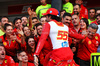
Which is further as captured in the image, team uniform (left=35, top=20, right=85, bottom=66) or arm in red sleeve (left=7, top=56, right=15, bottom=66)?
arm in red sleeve (left=7, top=56, right=15, bottom=66)

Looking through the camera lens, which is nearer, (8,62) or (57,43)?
(57,43)

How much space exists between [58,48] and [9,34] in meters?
2.53

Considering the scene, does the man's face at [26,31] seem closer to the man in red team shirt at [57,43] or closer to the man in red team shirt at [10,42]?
the man in red team shirt at [10,42]

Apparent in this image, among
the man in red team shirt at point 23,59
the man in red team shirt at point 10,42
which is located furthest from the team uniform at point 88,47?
the man in red team shirt at point 10,42

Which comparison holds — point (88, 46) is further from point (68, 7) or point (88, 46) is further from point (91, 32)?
point (68, 7)

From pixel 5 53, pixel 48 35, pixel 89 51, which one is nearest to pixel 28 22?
pixel 5 53

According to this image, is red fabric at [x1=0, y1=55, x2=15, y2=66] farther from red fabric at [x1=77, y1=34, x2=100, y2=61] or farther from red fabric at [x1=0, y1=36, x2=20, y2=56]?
red fabric at [x1=77, y1=34, x2=100, y2=61]

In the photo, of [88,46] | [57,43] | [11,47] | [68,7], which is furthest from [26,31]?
[68,7]

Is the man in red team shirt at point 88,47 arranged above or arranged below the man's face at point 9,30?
below

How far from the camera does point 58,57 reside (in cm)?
559

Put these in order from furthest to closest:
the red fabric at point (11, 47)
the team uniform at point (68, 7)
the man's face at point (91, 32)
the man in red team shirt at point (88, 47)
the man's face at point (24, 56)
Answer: the team uniform at point (68, 7), the red fabric at point (11, 47), the man's face at point (24, 56), the man in red team shirt at point (88, 47), the man's face at point (91, 32)

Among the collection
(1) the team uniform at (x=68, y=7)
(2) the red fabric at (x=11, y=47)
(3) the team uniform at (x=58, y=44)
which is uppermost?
(1) the team uniform at (x=68, y=7)

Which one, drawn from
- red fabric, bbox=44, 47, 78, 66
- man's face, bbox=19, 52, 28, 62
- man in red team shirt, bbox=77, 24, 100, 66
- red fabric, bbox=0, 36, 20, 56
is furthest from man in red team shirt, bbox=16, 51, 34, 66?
red fabric, bbox=44, 47, 78, 66

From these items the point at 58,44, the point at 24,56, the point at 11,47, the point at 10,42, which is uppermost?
the point at 58,44
